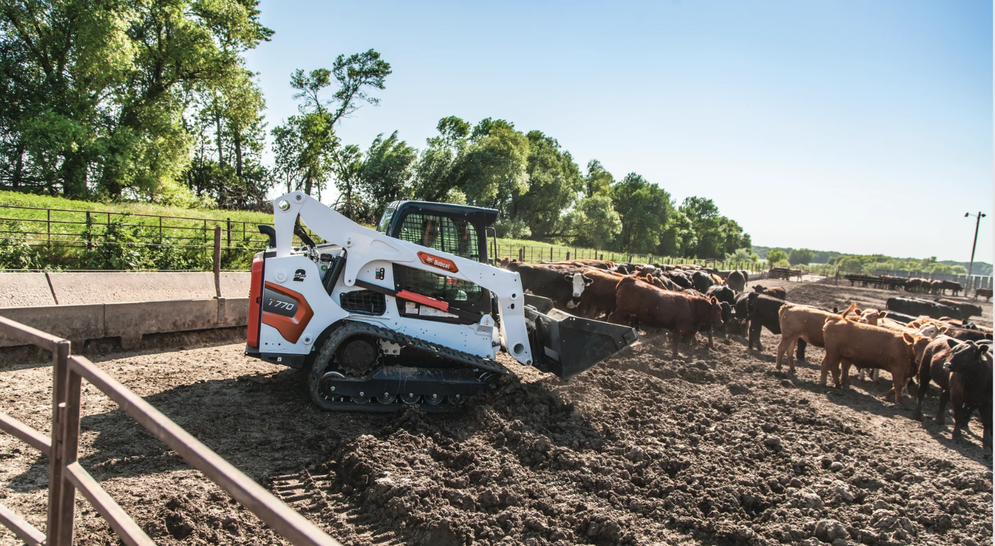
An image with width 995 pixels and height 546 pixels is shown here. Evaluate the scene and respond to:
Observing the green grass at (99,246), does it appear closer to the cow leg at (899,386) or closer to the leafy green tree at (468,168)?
the cow leg at (899,386)

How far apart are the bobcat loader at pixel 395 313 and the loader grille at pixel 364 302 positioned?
1 centimetres

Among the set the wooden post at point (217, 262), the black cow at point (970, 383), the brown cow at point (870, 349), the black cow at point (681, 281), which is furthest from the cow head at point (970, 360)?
the wooden post at point (217, 262)

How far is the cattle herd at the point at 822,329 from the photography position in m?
8.25

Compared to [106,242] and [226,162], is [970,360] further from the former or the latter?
[226,162]

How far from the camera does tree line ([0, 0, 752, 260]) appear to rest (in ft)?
79.8

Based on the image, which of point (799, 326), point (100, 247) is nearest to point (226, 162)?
point (100, 247)

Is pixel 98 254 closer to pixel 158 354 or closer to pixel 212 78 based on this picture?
pixel 158 354

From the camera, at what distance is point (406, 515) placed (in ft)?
14.6

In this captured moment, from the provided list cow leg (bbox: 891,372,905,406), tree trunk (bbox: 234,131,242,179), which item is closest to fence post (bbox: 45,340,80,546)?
cow leg (bbox: 891,372,905,406)

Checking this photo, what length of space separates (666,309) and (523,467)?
7823 millimetres

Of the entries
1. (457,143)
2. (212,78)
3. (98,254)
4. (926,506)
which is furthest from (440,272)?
(457,143)

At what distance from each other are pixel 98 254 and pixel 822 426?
14564 mm

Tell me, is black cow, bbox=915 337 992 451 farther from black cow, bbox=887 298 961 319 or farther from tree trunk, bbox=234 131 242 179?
tree trunk, bbox=234 131 242 179

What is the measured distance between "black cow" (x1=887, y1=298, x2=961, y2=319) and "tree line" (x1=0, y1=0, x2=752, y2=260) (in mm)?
28910
